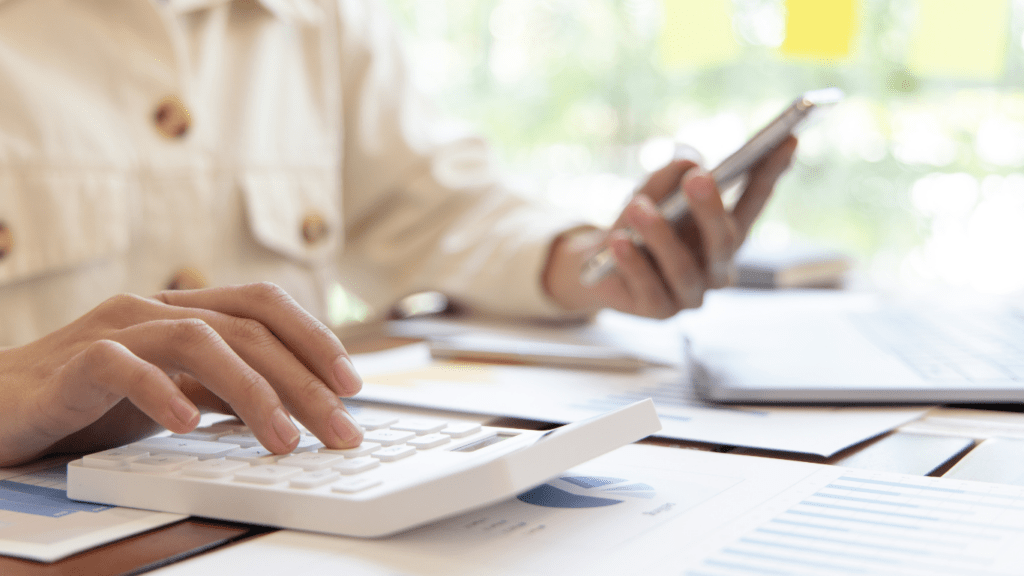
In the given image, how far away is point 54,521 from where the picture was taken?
312 millimetres

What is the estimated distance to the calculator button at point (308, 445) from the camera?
354 millimetres

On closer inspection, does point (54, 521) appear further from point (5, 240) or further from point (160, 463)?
point (5, 240)

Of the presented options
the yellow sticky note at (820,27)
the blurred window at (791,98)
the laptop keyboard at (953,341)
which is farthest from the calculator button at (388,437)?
the yellow sticky note at (820,27)

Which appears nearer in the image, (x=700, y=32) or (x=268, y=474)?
(x=268, y=474)

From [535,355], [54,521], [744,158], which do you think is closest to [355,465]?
[54,521]

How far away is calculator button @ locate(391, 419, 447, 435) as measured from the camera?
366mm

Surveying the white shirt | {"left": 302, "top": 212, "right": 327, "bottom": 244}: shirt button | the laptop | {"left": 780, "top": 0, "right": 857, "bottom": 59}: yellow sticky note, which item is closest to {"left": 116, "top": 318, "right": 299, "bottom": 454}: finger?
the laptop

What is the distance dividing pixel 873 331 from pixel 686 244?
17 centimetres

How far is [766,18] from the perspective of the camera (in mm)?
1749

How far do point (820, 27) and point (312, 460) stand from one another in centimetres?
162

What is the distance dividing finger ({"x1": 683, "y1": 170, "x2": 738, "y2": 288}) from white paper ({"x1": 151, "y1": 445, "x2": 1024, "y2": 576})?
33cm

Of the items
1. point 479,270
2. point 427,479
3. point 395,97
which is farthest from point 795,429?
point 395,97

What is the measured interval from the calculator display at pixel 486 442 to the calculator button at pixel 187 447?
0.10 metres

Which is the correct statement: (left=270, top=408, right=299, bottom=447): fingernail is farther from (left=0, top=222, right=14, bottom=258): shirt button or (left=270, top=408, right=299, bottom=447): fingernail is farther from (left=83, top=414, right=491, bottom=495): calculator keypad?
(left=0, top=222, right=14, bottom=258): shirt button
